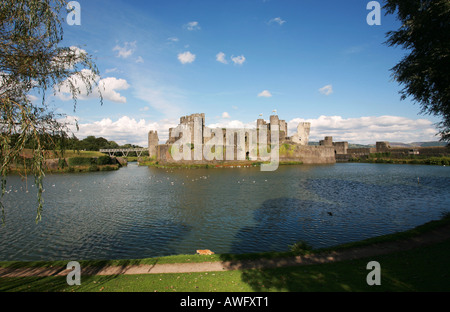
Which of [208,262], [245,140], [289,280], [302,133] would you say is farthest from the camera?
[302,133]

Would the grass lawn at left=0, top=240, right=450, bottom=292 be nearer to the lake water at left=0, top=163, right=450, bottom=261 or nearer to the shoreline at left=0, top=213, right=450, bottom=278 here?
the shoreline at left=0, top=213, right=450, bottom=278

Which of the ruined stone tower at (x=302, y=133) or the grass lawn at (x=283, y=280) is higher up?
the ruined stone tower at (x=302, y=133)

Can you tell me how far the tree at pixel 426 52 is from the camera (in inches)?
421

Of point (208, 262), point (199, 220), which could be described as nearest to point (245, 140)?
point (199, 220)

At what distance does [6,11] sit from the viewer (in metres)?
5.10

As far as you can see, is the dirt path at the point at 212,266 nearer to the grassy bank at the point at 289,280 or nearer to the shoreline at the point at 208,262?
the shoreline at the point at 208,262

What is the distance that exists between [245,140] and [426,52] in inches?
1852

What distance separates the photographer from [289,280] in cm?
623

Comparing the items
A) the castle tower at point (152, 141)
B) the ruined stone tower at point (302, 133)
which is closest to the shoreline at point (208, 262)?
the ruined stone tower at point (302, 133)

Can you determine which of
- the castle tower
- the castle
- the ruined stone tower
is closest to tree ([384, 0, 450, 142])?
the castle

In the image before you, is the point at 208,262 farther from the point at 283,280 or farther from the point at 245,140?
the point at 245,140

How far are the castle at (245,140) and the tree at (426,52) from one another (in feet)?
137

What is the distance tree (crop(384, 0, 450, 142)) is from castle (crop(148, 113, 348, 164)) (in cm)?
4186
